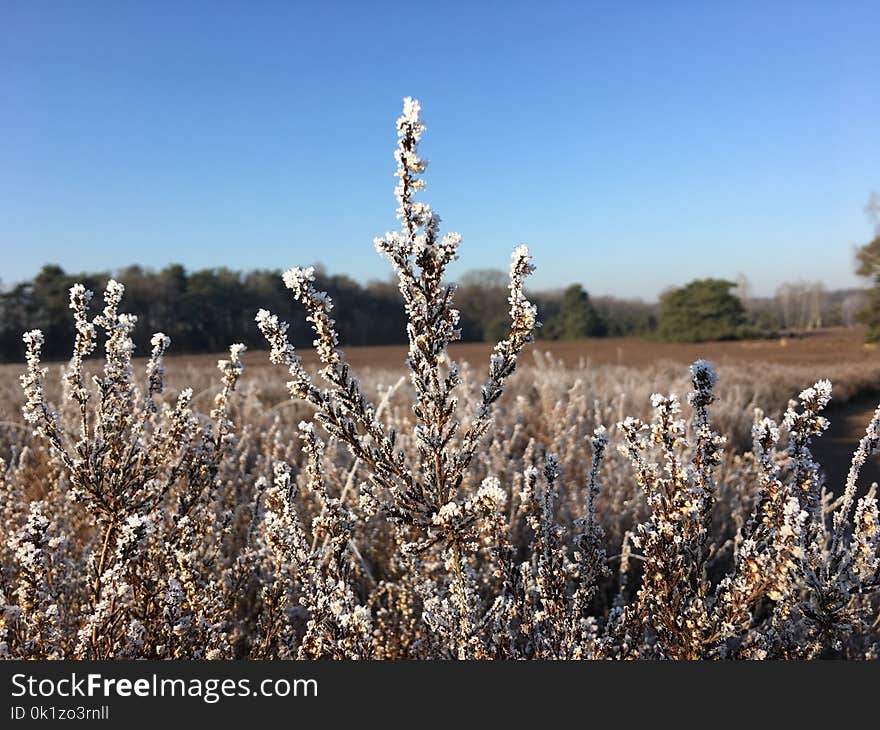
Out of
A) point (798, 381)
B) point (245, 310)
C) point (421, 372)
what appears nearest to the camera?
point (421, 372)

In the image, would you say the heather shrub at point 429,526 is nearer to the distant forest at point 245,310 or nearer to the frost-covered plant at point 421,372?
the frost-covered plant at point 421,372

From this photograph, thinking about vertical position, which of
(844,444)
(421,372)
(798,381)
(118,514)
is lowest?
(844,444)

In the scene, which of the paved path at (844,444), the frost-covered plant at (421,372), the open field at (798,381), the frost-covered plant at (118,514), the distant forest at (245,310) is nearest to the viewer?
the frost-covered plant at (421,372)

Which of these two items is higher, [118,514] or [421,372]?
[421,372]

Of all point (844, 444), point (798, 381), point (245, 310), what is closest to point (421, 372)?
point (844, 444)

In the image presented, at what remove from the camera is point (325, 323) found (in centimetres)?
172

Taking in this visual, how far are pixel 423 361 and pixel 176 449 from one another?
5.57 ft

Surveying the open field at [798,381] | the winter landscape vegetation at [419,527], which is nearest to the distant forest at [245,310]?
the open field at [798,381]

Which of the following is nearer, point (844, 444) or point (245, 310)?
point (844, 444)

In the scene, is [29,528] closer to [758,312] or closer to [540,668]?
[540,668]

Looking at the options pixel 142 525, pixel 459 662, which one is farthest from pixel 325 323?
pixel 459 662

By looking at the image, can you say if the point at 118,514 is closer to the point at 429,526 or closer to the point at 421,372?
the point at 429,526

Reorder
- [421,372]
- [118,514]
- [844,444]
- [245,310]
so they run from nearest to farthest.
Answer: [421,372] < [118,514] < [844,444] < [245,310]

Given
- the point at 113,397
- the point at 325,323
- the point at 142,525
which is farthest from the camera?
the point at 113,397
